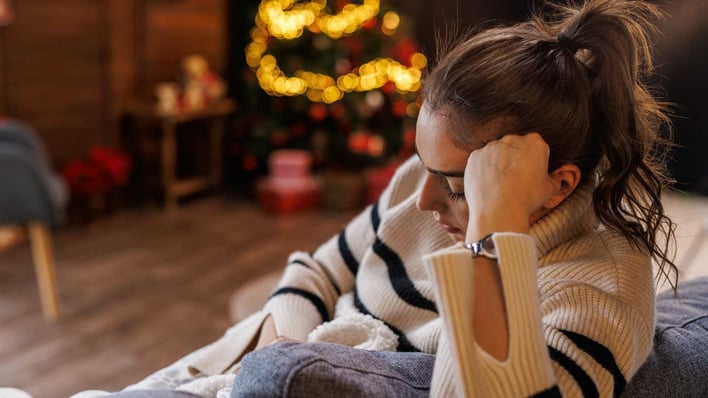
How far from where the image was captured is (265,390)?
67 centimetres

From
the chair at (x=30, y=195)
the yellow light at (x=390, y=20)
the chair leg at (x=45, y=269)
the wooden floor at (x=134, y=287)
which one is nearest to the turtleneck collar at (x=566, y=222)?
the wooden floor at (x=134, y=287)

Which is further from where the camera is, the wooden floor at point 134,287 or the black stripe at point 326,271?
the wooden floor at point 134,287

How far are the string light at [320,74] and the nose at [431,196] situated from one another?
3.22 meters

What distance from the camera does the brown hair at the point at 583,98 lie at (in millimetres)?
912

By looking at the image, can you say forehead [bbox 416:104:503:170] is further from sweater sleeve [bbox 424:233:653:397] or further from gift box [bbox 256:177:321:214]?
gift box [bbox 256:177:321:214]

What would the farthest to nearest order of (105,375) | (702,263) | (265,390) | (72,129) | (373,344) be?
(72,129) → (702,263) → (105,375) → (373,344) → (265,390)

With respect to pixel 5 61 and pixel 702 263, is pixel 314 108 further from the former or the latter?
pixel 702 263

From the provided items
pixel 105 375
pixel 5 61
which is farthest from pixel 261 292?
pixel 5 61

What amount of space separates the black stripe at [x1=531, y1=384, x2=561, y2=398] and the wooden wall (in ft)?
11.4

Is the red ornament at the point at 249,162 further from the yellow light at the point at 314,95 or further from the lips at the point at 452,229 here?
the lips at the point at 452,229

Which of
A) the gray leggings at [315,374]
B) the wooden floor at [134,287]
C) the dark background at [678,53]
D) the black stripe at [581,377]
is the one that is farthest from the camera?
the dark background at [678,53]

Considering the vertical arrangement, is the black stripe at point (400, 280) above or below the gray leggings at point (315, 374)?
below

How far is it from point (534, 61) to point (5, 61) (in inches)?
129

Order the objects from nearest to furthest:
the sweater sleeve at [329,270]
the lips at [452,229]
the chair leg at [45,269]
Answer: the lips at [452,229], the sweater sleeve at [329,270], the chair leg at [45,269]
